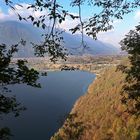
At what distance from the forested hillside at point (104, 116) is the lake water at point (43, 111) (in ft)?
14.3

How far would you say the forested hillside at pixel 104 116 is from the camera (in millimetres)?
72812

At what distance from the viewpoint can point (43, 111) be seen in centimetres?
10831

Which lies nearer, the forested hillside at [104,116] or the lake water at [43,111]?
the forested hillside at [104,116]

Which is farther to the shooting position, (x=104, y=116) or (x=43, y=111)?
(x=43, y=111)

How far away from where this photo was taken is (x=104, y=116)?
341 feet

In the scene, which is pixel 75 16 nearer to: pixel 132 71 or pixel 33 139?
pixel 132 71

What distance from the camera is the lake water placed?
8638 cm

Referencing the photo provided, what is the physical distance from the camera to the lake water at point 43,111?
86375 mm

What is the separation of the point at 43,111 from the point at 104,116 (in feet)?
60.5

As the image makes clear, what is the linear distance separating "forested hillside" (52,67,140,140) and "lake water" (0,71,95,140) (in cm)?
437

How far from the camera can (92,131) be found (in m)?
93.0

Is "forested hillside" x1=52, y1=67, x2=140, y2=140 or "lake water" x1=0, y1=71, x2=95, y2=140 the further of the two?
"lake water" x1=0, y1=71, x2=95, y2=140

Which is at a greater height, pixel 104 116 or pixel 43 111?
pixel 43 111

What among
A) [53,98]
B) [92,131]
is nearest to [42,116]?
[92,131]
